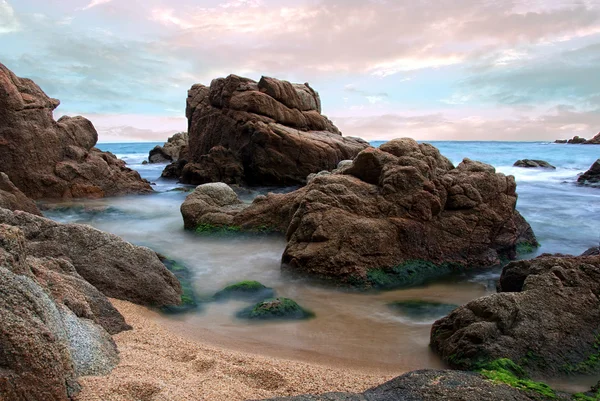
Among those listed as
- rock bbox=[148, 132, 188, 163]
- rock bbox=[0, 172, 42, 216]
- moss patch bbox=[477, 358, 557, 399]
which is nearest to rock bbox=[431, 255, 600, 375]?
moss patch bbox=[477, 358, 557, 399]

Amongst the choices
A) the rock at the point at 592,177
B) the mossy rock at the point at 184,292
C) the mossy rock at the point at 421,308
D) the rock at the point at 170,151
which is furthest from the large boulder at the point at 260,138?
the rock at the point at 170,151

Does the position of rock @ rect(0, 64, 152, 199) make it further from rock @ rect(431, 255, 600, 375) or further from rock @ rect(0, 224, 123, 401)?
rock @ rect(431, 255, 600, 375)

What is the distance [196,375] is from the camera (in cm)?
429

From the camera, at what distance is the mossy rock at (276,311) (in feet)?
22.7

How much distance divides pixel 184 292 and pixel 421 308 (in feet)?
12.2

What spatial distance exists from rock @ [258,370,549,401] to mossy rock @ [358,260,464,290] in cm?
451

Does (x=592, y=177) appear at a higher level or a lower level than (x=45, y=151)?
lower

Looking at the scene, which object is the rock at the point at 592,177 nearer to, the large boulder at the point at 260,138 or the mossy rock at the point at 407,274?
the large boulder at the point at 260,138

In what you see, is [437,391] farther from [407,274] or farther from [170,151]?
[170,151]

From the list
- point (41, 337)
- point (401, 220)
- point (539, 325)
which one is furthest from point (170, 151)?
point (41, 337)

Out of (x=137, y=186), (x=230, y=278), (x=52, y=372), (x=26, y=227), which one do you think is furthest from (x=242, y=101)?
(x=52, y=372)

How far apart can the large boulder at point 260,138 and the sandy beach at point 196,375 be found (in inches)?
733

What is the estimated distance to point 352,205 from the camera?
32.3 feet

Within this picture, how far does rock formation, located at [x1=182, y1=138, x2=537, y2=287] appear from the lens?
9.02 m
